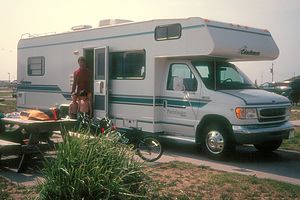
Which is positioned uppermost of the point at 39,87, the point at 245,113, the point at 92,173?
the point at 39,87

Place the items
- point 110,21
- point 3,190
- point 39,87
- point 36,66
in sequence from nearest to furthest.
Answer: point 3,190, point 110,21, point 39,87, point 36,66

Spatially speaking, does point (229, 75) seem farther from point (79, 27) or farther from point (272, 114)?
point (79, 27)

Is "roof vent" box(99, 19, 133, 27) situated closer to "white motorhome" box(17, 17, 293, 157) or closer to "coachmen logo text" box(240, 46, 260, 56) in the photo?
"white motorhome" box(17, 17, 293, 157)

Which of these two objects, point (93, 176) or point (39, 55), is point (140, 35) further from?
point (93, 176)

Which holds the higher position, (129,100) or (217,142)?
(129,100)

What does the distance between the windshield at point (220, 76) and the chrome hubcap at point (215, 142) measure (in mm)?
1042

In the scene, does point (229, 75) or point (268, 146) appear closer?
point (229, 75)

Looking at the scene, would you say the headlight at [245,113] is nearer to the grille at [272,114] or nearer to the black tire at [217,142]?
the grille at [272,114]

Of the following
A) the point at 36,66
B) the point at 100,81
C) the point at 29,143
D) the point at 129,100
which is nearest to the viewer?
the point at 29,143

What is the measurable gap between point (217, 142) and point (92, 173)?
197 inches

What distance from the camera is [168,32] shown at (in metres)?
9.82

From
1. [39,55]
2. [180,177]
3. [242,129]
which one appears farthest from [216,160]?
[39,55]

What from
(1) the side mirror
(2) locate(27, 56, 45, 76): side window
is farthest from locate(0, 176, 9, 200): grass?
(2) locate(27, 56, 45, 76): side window

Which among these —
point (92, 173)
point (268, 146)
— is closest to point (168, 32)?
point (268, 146)
